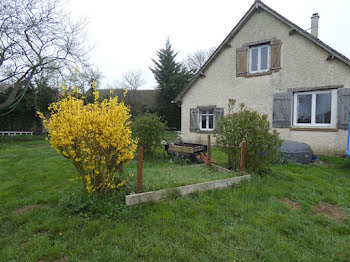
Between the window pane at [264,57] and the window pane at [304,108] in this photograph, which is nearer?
the window pane at [304,108]

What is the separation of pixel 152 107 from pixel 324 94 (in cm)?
1710

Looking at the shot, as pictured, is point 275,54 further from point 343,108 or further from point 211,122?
point 211,122

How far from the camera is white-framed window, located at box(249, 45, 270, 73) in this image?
9539 millimetres

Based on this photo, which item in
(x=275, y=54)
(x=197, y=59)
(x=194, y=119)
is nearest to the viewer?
(x=275, y=54)

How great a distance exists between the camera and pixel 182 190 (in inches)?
149

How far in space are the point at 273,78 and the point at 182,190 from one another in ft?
25.7

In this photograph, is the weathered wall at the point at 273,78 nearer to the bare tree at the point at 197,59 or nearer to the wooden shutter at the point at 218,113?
the wooden shutter at the point at 218,113

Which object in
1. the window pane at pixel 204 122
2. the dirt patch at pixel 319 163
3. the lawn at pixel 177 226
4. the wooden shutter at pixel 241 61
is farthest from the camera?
the window pane at pixel 204 122

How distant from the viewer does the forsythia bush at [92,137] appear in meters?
3.05

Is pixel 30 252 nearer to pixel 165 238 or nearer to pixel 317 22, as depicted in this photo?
pixel 165 238

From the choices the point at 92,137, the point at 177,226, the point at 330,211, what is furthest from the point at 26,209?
the point at 330,211

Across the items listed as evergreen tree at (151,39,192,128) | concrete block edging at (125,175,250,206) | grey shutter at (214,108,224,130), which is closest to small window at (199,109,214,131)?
grey shutter at (214,108,224,130)

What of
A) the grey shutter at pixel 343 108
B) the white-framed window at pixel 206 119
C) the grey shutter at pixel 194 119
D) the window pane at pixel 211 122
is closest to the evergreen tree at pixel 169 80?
the grey shutter at pixel 194 119

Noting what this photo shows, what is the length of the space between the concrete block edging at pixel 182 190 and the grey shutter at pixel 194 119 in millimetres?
7405
